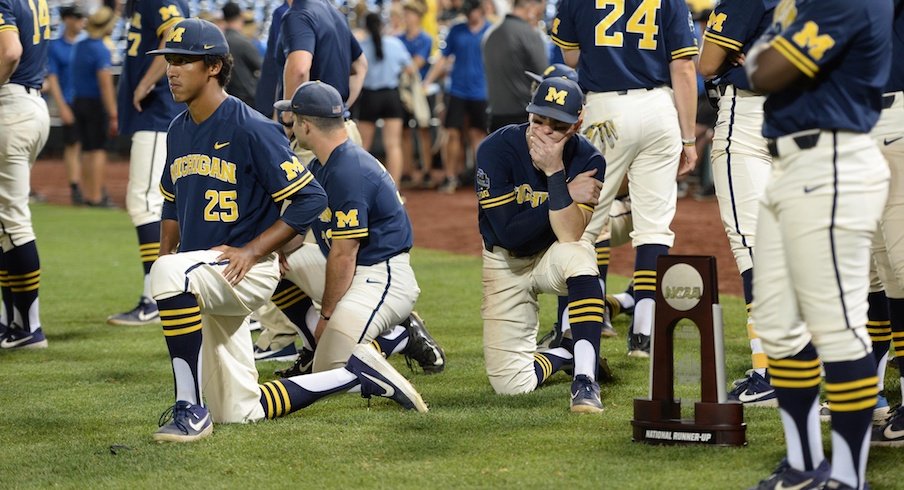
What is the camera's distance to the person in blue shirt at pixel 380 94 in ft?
47.7

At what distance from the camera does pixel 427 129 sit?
17.6 meters

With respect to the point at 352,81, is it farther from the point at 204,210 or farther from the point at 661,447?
the point at 661,447

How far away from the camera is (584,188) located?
211 inches

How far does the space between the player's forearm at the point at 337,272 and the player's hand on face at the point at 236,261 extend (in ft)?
2.29

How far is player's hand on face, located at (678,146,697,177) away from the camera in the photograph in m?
6.39

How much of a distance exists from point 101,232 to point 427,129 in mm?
5754

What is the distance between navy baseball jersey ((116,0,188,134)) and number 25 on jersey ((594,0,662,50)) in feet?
9.02

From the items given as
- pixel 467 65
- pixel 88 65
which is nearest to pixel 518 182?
pixel 467 65

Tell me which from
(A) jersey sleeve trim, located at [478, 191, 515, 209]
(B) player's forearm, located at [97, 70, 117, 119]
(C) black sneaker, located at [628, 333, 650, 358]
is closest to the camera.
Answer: (A) jersey sleeve trim, located at [478, 191, 515, 209]

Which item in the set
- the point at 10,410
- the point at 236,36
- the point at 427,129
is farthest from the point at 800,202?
the point at 427,129

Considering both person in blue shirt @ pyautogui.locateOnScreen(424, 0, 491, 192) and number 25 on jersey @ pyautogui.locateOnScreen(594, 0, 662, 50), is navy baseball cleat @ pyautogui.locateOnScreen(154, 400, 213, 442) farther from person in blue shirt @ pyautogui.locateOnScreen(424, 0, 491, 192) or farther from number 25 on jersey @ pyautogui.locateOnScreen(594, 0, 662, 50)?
person in blue shirt @ pyautogui.locateOnScreen(424, 0, 491, 192)

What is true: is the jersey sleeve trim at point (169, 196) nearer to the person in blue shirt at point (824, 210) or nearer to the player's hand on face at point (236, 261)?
the player's hand on face at point (236, 261)

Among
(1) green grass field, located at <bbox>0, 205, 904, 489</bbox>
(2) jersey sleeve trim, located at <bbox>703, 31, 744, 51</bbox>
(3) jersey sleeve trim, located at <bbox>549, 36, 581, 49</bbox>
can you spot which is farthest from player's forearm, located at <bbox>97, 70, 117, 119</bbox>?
(2) jersey sleeve trim, located at <bbox>703, 31, 744, 51</bbox>

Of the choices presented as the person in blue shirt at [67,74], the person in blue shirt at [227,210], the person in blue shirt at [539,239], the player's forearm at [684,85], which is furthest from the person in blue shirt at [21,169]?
the person in blue shirt at [67,74]
